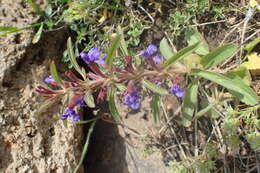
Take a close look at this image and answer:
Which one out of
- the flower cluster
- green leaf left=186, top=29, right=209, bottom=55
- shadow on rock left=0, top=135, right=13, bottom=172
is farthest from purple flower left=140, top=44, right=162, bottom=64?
shadow on rock left=0, top=135, right=13, bottom=172

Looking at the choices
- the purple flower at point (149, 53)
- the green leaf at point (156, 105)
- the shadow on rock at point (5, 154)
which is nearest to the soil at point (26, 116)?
the shadow on rock at point (5, 154)

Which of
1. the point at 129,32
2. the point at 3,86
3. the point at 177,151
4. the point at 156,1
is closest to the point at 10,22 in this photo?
the point at 3,86

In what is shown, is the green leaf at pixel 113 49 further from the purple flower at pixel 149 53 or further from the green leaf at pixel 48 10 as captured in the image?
the green leaf at pixel 48 10

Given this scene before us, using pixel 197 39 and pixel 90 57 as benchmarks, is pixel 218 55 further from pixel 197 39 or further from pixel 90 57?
pixel 90 57

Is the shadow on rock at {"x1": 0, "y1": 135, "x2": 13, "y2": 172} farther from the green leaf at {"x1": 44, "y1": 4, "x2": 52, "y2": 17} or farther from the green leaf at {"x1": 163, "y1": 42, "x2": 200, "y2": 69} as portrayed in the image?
the green leaf at {"x1": 163, "y1": 42, "x2": 200, "y2": 69}

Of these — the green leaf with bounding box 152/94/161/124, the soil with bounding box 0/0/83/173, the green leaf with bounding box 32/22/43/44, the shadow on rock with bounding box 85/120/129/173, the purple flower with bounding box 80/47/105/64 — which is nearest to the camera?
the purple flower with bounding box 80/47/105/64

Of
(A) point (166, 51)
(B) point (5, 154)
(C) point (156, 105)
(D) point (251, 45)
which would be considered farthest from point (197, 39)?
(B) point (5, 154)
